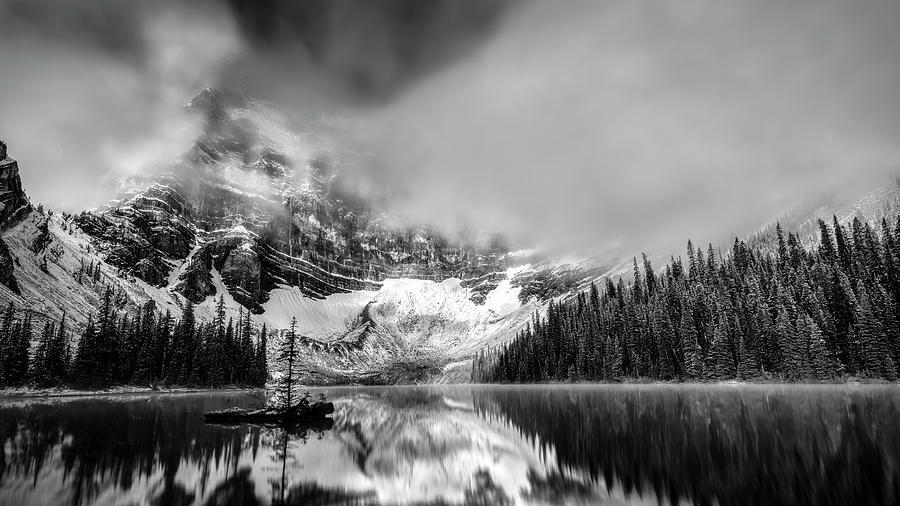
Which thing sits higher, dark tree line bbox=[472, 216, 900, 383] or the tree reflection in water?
dark tree line bbox=[472, 216, 900, 383]

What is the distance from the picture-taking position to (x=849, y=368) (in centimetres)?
8175

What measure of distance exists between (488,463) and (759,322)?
9305 cm

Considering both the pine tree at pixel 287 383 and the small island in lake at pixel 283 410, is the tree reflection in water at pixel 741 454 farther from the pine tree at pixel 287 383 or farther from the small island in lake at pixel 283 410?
the pine tree at pixel 287 383

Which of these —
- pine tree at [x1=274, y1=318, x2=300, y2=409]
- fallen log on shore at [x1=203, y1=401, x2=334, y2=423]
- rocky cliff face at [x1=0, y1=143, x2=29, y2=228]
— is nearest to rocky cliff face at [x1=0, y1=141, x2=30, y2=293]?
rocky cliff face at [x1=0, y1=143, x2=29, y2=228]

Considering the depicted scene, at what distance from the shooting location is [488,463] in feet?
82.6

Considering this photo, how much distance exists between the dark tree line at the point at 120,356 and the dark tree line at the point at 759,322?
103m

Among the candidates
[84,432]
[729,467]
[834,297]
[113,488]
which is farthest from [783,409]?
[834,297]

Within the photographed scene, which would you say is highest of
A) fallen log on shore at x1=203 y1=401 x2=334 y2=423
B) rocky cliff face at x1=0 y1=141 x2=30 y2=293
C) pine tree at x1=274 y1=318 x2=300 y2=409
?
rocky cliff face at x1=0 y1=141 x2=30 y2=293

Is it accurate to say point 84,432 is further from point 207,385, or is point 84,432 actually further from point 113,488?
point 207,385

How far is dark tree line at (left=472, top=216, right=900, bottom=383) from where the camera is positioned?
82312 millimetres

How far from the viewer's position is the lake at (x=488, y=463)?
16.5 meters

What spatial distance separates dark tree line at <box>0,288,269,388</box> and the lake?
253ft

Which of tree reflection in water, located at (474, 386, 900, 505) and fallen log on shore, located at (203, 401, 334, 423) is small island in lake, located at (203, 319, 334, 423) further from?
tree reflection in water, located at (474, 386, 900, 505)

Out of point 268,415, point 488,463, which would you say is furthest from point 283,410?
point 488,463
